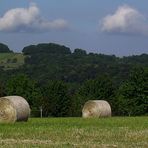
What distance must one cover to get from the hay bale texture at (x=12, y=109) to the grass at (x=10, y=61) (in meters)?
137

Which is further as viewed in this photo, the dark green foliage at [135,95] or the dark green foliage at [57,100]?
the dark green foliage at [57,100]

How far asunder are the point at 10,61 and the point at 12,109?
150 metres

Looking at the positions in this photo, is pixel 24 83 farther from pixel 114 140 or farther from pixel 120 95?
pixel 114 140

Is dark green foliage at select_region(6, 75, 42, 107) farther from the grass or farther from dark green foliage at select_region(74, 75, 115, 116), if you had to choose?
the grass

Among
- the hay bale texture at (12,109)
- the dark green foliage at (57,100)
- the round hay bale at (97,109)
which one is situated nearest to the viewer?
the hay bale texture at (12,109)

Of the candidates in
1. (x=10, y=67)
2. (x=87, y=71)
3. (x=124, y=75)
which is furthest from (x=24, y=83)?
(x=10, y=67)

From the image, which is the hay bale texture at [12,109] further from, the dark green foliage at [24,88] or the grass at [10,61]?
the grass at [10,61]

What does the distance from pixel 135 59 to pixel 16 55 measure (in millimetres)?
43813

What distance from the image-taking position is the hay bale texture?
30.5 metres

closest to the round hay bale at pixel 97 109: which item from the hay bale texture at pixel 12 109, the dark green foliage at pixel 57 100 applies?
the hay bale texture at pixel 12 109

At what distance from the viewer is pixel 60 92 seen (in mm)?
91375

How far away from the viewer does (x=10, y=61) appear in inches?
7047

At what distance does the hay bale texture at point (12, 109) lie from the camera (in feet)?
99.9

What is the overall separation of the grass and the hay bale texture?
5390 inches
